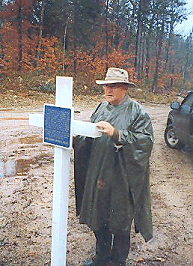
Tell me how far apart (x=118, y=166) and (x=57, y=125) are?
0.57 meters

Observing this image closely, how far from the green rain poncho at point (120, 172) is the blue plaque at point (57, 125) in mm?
279

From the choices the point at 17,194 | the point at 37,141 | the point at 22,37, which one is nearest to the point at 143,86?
the point at 22,37

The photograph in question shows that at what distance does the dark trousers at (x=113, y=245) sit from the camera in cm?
271

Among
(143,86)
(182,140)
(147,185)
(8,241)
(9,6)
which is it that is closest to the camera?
(147,185)

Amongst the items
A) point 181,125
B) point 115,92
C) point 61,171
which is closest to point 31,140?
point 181,125

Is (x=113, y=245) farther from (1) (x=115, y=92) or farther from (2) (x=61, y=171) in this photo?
(1) (x=115, y=92)

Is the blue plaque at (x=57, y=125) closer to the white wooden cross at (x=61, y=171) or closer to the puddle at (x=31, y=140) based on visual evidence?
the white wooden cross at (x=61, y=171)

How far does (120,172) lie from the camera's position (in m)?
2.47

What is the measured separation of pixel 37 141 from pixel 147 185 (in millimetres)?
5584

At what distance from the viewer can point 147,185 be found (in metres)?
2.64

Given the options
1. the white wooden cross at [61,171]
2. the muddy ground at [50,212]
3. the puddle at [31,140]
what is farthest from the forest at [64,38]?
the white wooden cross at [61,171]

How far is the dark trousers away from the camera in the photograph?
2.71m

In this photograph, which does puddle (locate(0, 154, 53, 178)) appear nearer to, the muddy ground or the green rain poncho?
the muddy ground

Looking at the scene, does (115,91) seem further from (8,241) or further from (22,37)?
(22,37)
